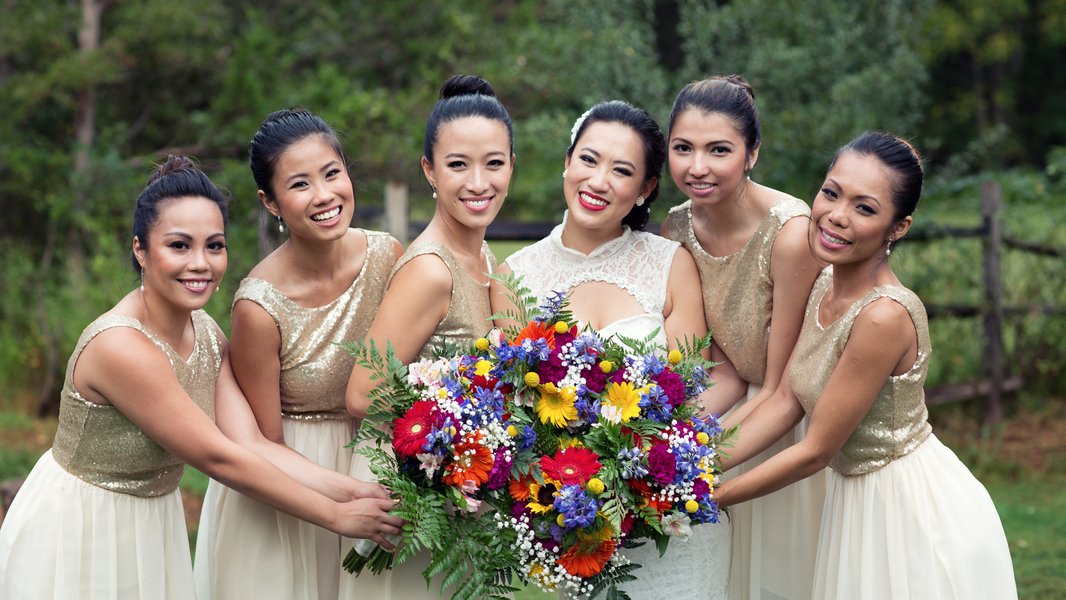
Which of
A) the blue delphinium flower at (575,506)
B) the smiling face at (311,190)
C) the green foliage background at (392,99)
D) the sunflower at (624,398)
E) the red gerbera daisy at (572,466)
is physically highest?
the green foliage background at (392,99)

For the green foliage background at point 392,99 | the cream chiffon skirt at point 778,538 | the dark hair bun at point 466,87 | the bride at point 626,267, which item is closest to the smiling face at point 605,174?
the bride at point 626,267

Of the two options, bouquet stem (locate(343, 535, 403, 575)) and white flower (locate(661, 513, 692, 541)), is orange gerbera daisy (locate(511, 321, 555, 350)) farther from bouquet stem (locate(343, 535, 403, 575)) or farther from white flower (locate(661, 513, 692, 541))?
bouquet stem (locate(343, 535, 403, 575))

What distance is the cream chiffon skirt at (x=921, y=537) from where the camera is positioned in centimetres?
392

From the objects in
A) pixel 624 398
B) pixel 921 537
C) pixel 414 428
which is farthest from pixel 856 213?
pixel 414 428

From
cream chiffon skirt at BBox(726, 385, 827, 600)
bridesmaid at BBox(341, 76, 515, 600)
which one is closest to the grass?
cream chiffon skirt at BBox(726, 385, 827, 600)

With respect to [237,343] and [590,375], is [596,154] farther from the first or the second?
[237,343]

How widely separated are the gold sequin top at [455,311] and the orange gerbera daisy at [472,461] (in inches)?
20.7

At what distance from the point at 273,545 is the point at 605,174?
185cm

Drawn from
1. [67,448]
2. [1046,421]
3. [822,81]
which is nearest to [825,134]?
[822,81]

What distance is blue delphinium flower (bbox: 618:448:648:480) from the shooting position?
3637 millimetres

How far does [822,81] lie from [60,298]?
24.2ft

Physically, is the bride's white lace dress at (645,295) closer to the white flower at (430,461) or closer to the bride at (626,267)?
the bride at (626,267)

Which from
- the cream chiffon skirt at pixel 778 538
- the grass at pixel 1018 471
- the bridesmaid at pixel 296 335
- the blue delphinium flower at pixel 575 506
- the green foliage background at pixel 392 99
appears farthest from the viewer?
the green foliage background at pixel 392 99

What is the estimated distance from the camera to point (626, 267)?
14.3ft
